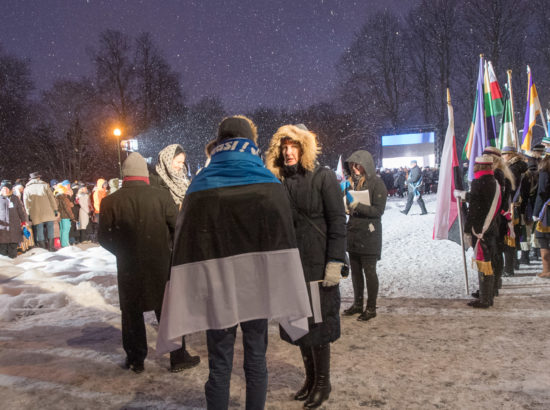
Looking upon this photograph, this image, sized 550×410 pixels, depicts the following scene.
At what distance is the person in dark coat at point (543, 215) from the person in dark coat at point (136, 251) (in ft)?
20.4

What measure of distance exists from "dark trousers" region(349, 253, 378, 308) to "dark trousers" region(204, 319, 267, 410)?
2.88 meters

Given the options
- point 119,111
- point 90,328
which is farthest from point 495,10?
point 90,328

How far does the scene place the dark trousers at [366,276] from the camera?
210 inches

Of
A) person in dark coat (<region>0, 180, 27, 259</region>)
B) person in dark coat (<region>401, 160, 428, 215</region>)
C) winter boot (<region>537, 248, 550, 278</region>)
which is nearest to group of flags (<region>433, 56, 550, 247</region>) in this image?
winter boot (<region>537, 248, 550, 278</region>)

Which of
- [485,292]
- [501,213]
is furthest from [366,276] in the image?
[501,213]

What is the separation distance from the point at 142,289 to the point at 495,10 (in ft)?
109

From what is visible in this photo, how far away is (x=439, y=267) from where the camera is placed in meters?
8.26

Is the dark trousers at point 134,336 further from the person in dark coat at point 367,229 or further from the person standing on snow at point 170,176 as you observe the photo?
the person in dark coat at point 367,229

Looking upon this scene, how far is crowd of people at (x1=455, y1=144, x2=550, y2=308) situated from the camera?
5.59 metres

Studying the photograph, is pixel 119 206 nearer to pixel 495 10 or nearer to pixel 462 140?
pixel 495 10

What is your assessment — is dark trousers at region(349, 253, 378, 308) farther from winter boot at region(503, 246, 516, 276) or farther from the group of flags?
winter boot at region(503, 246, 516, 276)

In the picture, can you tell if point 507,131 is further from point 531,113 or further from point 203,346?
point 203,346

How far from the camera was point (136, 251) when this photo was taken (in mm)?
4035

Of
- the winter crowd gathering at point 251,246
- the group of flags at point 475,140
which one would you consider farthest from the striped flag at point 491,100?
the winter crowd gathering at point 251,246
